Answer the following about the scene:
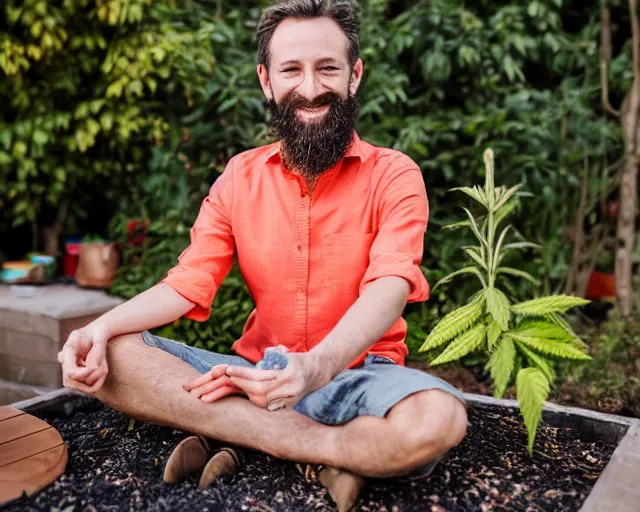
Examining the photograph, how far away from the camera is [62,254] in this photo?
14.5ft

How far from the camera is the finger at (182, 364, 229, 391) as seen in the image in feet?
6.46

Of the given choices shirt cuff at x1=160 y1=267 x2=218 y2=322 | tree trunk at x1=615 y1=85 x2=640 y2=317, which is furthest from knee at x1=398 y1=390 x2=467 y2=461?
tree trunk at x1=615 y1=85 x2=640 y2=317

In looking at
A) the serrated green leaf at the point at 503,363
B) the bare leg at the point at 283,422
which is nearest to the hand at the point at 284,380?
the bare leg at the point at 283,422

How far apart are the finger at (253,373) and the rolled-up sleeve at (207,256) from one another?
1.99 ft

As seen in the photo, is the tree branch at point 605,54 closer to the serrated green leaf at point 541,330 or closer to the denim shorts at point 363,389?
the serrated green leaf at point 541,330

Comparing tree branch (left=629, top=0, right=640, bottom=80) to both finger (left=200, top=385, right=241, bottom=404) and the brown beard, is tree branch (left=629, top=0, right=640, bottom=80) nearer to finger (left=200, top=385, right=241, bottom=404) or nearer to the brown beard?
the brown beard

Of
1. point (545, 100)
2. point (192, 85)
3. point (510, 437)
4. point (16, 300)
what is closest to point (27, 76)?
point (192, 85)

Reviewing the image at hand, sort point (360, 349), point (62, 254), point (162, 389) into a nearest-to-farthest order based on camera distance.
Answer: point (360, 349), point (162, 389), point (62, 254)

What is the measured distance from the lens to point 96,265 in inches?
152

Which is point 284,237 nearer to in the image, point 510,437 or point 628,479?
point 510,437

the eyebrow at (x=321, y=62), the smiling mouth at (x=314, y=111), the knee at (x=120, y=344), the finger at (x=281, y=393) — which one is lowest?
the knee at (x=120, y=344)

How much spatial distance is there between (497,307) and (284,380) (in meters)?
0.82

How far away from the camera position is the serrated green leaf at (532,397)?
1824 mm

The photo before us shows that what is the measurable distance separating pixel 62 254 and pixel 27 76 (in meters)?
1.17
